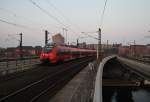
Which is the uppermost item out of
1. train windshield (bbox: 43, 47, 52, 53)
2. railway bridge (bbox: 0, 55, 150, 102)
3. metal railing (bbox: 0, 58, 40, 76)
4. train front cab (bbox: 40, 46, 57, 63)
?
train windshield (bbox: 43, 47, 52, 53)

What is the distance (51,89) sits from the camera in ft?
48.6

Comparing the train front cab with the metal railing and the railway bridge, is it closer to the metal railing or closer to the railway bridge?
the railway bridge

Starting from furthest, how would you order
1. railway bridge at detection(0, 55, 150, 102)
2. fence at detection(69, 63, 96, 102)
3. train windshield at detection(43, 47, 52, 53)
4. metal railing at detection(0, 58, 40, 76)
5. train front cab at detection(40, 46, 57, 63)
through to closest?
train windshield at detection(43, 47, 52, 53), train front cab at detection(40, 46, 57, 63), metal railing at detection(0, 58, 40, 76), railway bridge at detection(0, 55, 150, 102), fence at detection(69, 63, 96, 102)

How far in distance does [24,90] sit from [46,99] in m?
2.73

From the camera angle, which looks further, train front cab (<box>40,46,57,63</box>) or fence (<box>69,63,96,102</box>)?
train front cab (<box>40,46,57,63</box>)

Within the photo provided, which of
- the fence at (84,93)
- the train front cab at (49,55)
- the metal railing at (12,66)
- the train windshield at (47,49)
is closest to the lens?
the fence at (84,93)

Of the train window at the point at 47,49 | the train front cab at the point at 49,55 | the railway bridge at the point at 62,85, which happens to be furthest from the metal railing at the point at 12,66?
the train window at the point at 47,49

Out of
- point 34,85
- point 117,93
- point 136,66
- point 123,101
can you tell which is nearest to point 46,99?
point 34,85

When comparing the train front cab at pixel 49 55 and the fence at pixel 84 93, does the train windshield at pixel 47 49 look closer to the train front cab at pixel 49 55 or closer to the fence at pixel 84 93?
the train front cab at pixel 49 55

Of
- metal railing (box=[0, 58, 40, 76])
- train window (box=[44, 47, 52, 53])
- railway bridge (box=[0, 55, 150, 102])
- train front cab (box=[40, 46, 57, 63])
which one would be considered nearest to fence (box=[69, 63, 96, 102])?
railway bridge (box=[0, 55, 150, 102])

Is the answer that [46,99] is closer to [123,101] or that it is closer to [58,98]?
[58,98]

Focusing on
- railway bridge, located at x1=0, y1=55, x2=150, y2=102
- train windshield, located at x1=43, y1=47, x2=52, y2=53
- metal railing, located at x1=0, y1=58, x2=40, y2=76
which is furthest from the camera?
train windshield, located at x1=43, y1=47, x2=52, y2=53

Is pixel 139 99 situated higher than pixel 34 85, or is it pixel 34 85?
pixel 34 85

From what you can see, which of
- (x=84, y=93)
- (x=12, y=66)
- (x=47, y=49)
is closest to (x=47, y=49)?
(x=47, y=49)
